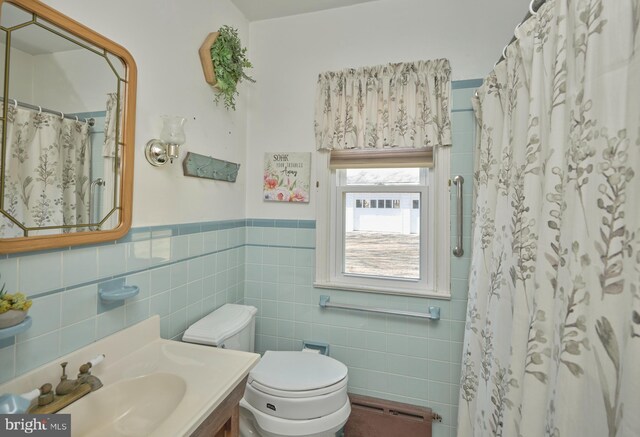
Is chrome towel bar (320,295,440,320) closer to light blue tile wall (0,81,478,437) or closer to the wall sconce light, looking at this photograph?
light blue tile wall (0,81,478,437)

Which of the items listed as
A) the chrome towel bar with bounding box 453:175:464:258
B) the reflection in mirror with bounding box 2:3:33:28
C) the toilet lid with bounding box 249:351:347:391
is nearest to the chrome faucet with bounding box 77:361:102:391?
the toilet lid with bounding box 249:351:347:391

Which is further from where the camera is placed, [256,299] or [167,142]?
[256,299]

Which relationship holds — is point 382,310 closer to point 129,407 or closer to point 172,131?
point 129,407

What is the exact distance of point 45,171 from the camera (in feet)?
2.86

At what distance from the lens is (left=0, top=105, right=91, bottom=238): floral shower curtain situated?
0.79m

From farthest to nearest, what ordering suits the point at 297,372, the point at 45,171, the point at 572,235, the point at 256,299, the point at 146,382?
the point at 256,299 < the point at 297,372 < the point at 146,382 < the point at 45,171 < the point at 572,235

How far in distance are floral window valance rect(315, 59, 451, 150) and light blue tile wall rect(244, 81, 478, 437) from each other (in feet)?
0.40

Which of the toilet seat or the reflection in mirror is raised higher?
the reflection in mirror

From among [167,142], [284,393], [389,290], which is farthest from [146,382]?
[389,290]

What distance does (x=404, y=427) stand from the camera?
66.1 inches

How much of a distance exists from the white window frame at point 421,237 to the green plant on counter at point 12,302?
1.34 m

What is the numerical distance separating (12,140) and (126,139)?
34cm

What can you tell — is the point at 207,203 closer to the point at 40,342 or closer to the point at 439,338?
the point at 40,342

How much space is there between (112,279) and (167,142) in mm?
586
